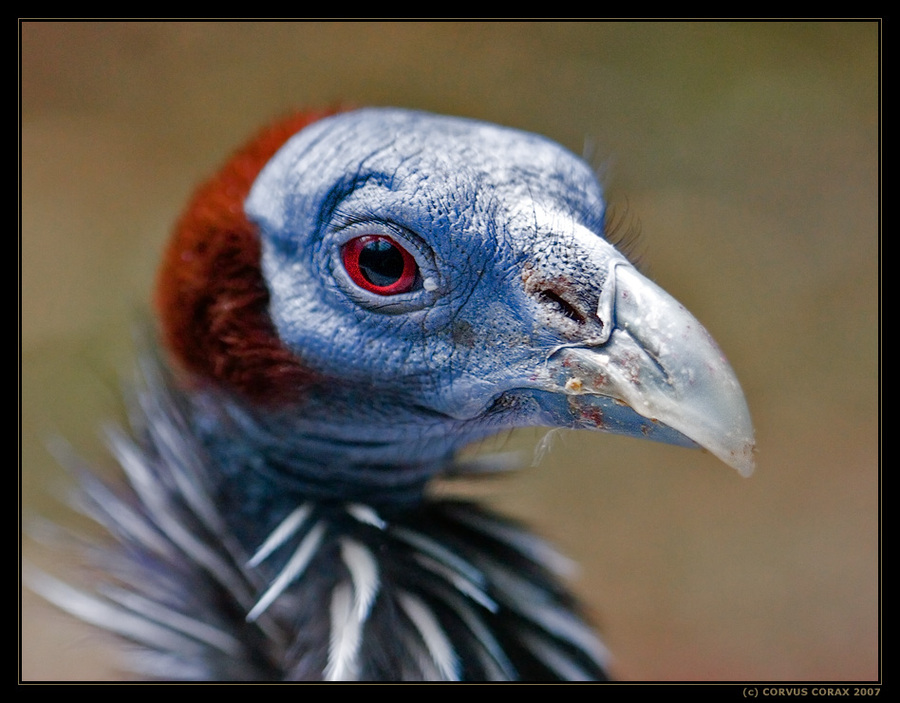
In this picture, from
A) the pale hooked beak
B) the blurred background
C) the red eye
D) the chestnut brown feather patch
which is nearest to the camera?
the pale hooked beak

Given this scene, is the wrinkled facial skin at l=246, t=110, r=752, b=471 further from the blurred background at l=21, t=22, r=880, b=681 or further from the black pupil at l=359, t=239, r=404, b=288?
the blurred background at l=21, t=22, r=880, b=681

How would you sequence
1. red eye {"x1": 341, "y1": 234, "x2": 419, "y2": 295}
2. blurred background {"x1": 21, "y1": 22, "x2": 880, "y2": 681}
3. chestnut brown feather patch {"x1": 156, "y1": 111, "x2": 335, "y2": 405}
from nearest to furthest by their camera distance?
red eye {"x1": 341, "y1": 234, "x2": 419, "y2": 295} → chestnut brown feather patch {"x1": 156, "y1": 111, "x2": 335, "y2": 405} → blurred background {"x1": 21, "y1": 22, "x2": 880, "y2": 681}

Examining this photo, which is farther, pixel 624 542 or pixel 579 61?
pixel 579 61

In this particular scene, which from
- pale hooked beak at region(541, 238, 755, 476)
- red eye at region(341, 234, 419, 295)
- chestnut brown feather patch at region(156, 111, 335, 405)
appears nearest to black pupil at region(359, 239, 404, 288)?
red eye at region(341, 234, 419, 295)

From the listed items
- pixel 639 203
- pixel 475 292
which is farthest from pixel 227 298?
pixel 639 203

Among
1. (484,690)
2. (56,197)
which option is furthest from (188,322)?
(56,197)

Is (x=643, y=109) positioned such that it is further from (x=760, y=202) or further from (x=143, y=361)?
(x=143, y=361)

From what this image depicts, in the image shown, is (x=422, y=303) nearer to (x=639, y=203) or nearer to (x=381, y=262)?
(x=381, y=262)

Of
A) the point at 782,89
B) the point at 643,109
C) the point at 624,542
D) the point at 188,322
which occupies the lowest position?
the point at 624,542

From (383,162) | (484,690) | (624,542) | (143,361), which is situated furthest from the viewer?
(624,542)
